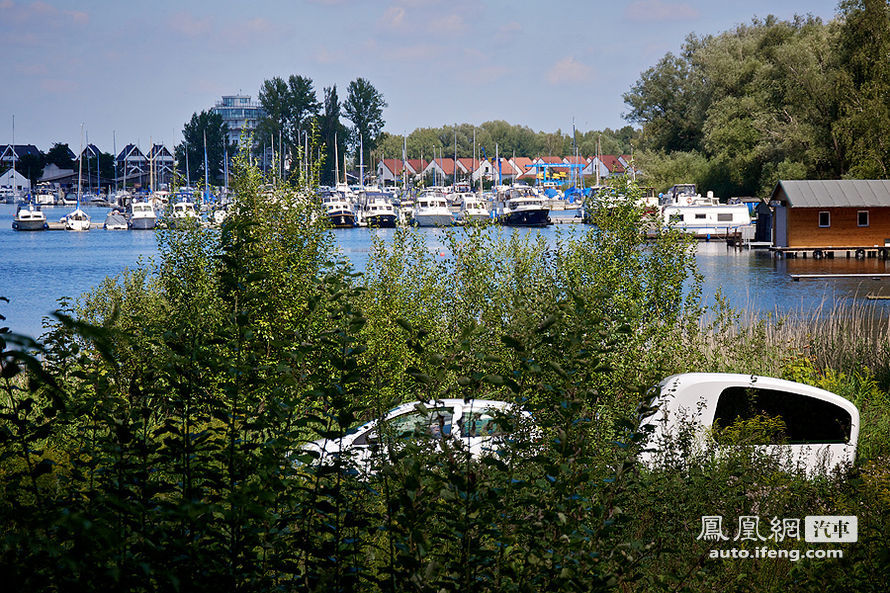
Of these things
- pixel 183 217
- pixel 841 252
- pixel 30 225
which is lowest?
pixel 841 252

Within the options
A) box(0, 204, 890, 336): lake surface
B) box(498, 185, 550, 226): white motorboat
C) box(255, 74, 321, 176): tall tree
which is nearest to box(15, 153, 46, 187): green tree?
box(255, 74, 321, 176): tall tree

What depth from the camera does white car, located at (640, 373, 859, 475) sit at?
964 centimetres

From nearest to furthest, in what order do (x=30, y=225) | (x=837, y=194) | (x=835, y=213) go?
(x=837, y=194) → (x=835, y=213) → (x=30, y=225)

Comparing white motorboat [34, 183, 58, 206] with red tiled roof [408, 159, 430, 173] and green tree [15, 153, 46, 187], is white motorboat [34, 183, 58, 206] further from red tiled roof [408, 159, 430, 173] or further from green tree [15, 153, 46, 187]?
red tiled roof [408, 159, 430, 173]

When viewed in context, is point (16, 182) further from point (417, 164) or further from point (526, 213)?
point (526, 213)

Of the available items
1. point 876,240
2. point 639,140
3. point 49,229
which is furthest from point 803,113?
point 49,229

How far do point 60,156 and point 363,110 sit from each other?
72232mm

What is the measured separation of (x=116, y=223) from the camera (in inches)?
4178

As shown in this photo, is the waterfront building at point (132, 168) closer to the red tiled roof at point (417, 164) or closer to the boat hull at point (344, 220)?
the red tiled roof at point (417, 164)

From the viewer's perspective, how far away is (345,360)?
15.3 feet

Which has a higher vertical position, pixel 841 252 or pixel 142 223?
pixel 142 223

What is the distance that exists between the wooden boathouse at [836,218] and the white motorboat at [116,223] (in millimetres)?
72858

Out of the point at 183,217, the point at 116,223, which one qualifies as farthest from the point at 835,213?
the point at 116,223

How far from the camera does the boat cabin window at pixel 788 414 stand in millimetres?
9828
